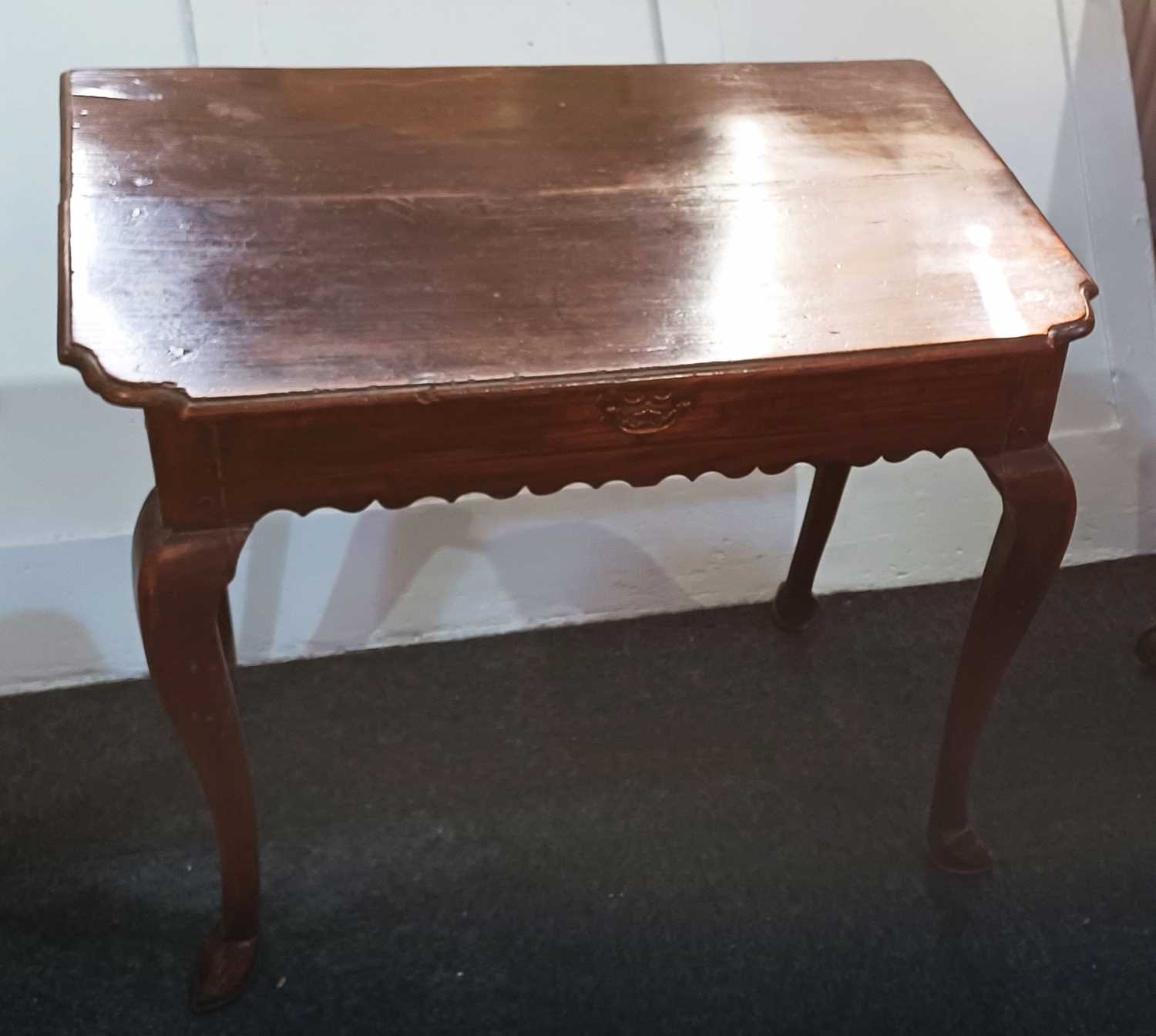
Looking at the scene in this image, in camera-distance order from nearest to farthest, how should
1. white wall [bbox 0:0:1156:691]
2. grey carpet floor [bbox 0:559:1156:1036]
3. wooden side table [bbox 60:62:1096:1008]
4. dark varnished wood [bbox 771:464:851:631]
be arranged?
wooden side table [bbox 60:62:1096:1008] → grey carpet floor [bbox 0:559:1156:1036] → white wall [bbox 0:0:1156:691] → dark varnished wood [bbox 771:464:851:631]

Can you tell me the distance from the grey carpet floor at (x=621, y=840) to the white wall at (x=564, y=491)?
0.23ft

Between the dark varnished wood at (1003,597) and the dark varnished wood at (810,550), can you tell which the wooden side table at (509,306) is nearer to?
the dark varnished wood at (1003,597)

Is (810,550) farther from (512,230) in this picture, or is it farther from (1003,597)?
(512,230)

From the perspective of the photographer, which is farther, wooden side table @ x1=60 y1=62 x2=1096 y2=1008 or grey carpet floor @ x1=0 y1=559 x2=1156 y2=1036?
grey carpet floor @ x1=0 y1=559 x2=1156 y2=1036

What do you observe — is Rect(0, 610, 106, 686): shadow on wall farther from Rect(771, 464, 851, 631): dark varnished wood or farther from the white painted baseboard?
Rect(771, 464, 851, 631): dark varnished wood

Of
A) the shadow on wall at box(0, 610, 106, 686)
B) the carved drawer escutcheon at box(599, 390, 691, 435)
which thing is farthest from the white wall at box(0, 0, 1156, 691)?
the carved drawer escutcheon at box(599, 390, 691, 435)

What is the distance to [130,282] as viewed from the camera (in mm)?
757

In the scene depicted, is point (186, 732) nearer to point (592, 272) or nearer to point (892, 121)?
point (592, 272)

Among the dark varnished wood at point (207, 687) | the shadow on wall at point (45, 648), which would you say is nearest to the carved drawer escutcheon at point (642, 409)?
the dark varnished wood at point (207, 687)

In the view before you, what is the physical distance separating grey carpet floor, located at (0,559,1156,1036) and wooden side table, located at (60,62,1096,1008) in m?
0.16

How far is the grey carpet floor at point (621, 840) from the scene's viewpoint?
1.06m

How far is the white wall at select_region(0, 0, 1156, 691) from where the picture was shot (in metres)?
1.23

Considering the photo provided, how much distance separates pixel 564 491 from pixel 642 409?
68cm

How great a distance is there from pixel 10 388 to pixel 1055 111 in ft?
4.51
